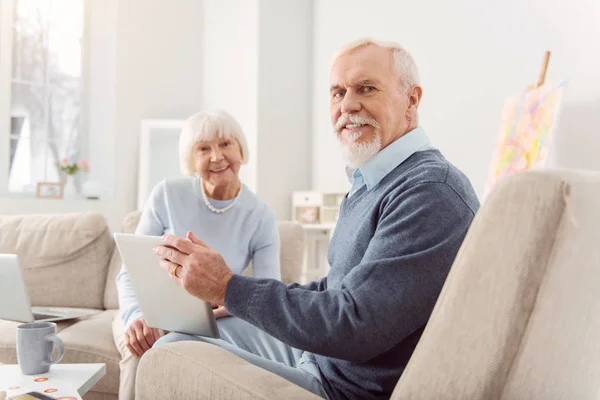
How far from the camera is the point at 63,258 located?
106 inches

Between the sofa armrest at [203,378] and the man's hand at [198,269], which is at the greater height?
the man's hand at [198,269]

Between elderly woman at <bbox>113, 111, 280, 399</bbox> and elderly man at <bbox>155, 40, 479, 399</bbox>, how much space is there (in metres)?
0.70

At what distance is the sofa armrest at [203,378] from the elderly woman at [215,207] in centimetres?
95

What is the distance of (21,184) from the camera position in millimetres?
4723

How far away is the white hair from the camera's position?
4.39 feet

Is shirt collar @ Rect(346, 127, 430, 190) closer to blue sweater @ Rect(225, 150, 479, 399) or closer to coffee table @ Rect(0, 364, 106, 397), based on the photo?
blue sweater @ Rect(225, 150, 479, 399)

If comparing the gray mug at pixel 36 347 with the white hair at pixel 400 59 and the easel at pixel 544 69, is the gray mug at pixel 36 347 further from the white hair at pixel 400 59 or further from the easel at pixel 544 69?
the easel at pixel 544 69

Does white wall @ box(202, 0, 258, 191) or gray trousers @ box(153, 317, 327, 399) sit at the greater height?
white wall @ box(202, 0, 258, 191)

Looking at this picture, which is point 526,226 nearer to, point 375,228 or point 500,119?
point 375,228

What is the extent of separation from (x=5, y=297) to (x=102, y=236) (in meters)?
0.82

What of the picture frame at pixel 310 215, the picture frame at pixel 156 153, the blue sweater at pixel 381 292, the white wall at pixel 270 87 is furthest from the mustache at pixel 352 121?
the picture frame at pixel 156 153

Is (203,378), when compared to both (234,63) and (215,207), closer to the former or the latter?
(215,207)

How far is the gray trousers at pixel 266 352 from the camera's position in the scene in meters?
1.23

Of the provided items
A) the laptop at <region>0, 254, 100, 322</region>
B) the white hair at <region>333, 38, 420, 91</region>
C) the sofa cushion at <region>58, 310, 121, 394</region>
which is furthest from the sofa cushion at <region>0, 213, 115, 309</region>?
the white hair at <region>333, 38, 420, 91</region>
